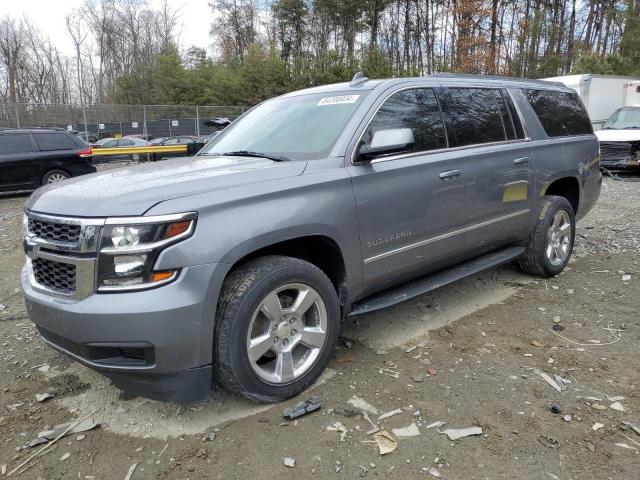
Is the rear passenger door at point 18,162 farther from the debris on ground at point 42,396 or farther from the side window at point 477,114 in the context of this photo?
the side window at point 477,114

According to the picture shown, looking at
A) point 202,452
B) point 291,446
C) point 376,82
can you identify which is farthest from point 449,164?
point 202,452

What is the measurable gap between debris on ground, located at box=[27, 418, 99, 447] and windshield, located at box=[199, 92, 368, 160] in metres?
1.96

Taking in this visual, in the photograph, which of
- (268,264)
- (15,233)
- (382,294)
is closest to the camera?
(268,264)

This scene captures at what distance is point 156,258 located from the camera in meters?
2.42

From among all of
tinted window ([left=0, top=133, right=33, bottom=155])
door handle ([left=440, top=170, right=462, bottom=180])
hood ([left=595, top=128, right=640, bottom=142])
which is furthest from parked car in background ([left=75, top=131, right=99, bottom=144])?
door handle ([left=440, top=170, right=462, bottom=180])

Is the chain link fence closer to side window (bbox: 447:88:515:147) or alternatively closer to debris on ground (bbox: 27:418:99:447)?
side window (bbox: 447:88:515:147)

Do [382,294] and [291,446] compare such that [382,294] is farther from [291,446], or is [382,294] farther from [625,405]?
[625,405]

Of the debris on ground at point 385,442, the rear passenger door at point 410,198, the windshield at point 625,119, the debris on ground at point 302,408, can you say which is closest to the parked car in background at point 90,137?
the windshield at point 625,119

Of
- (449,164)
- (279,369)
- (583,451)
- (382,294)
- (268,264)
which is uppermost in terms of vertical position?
(449,164)

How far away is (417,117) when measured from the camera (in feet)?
12.3

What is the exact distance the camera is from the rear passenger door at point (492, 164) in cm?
400

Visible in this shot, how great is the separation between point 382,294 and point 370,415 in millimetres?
945

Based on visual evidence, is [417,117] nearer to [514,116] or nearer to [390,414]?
[514,116]

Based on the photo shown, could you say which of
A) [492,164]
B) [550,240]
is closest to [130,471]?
[492,164]
